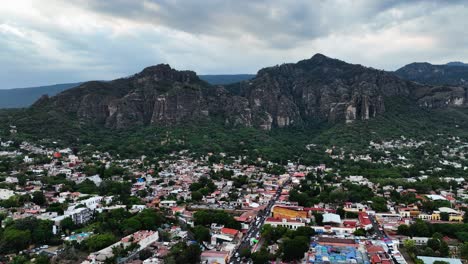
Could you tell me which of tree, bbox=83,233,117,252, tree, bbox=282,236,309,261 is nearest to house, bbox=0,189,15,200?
tree, bbox=83,233,117,252

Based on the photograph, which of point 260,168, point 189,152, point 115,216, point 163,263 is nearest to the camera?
point 163,263

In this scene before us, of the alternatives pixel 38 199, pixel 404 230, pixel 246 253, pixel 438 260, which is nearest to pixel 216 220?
pixel 246 253

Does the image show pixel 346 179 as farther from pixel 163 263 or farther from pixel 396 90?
pixel 396 90

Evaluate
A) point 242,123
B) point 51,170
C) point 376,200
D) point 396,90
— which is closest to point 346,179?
point 376,200

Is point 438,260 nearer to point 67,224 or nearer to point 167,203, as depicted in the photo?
point 167,203

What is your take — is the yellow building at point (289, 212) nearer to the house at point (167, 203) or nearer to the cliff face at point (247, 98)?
the house at point (167, 203)

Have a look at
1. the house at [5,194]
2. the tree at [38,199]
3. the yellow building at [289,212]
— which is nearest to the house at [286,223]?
the yellow building at [289,212]

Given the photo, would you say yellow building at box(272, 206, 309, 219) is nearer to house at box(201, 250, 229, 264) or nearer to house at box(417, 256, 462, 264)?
house at box(201, 250, 229, 264)
